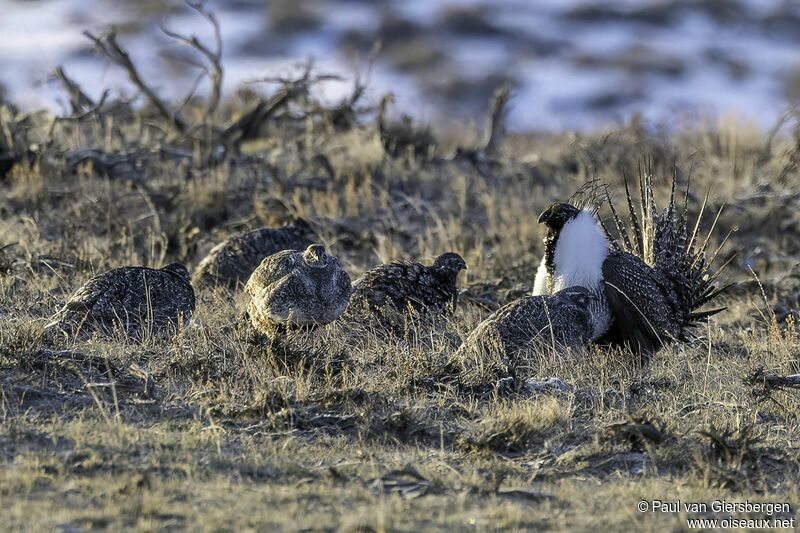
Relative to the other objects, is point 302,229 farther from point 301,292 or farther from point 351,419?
point 351,419

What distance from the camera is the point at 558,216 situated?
6.57 m

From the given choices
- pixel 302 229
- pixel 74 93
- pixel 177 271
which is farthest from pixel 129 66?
pixel 177 271

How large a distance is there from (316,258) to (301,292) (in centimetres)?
25

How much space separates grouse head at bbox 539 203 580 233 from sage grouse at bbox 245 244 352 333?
1.59 metres

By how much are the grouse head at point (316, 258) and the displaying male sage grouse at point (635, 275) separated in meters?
1.70

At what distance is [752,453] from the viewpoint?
14.2ft

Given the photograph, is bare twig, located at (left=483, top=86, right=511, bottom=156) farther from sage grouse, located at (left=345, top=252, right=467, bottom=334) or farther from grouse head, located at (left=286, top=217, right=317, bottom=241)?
sage grouse, located at (left=345, top=252, right=467, bottom=334)

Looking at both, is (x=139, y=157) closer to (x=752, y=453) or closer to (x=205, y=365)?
(x=205, y=365)

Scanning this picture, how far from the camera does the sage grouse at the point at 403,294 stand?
672 cm

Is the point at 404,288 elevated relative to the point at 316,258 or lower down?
lower down

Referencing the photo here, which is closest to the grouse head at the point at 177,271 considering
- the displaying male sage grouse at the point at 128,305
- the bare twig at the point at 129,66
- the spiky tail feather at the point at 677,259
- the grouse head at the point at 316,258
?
the displaying male sage grouse at the point at 128,305

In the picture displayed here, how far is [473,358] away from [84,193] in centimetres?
640

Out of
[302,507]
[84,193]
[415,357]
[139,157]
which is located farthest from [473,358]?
[139,157]

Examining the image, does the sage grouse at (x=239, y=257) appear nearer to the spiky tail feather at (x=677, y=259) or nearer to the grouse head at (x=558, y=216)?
the grouse head at (x=558, y=216)
